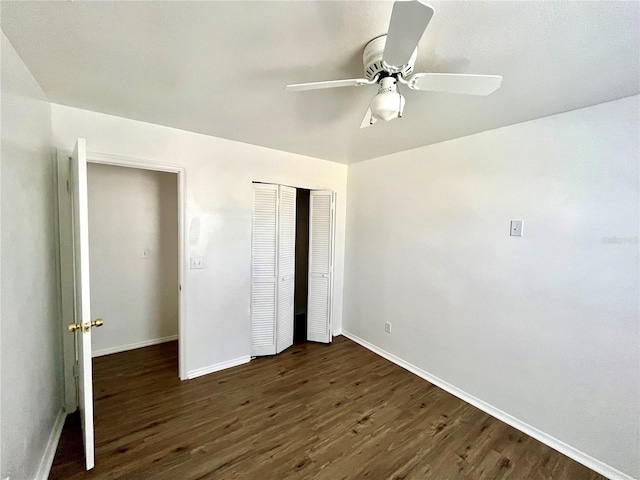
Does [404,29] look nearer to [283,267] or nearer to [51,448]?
[283,267]

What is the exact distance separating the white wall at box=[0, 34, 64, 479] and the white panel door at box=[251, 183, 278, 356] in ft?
5.13

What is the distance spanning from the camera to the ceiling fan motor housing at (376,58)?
1145 millimetres

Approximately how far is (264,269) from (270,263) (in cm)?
9

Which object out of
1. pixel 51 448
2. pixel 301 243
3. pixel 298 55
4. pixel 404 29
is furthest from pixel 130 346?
pixel 404 29

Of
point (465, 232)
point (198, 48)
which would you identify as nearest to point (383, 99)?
point (198, 48)

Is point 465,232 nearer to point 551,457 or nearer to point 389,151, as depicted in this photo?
point 389,151

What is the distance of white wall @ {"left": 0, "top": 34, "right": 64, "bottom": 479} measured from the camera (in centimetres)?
116

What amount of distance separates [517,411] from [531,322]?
719mm

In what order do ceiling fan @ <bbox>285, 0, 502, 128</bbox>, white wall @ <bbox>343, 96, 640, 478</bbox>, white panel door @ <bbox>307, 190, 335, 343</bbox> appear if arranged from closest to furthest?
ceiling fan @ <bbox>285, 0, 502, 128</bbox> → white wall @ <bbox>343, 96, 640, 478</bbox> → white panel door @ <bbox>307, 190, 335, 343</bbox>

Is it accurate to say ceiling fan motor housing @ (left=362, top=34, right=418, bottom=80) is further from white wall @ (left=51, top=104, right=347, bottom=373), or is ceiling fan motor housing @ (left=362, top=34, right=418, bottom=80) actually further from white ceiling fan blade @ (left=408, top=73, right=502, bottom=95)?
white wall @ (left=51, top=104, right=347, bottom=373)

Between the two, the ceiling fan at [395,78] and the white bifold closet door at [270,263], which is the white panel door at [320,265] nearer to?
the white bifold closet door at [270,263]

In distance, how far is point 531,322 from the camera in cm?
197

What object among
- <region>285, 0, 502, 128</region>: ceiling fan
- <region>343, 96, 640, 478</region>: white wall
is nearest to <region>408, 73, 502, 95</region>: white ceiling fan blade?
<region>285, 0, 502, 128</region>: ceiling fan

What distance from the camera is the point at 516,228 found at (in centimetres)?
204
